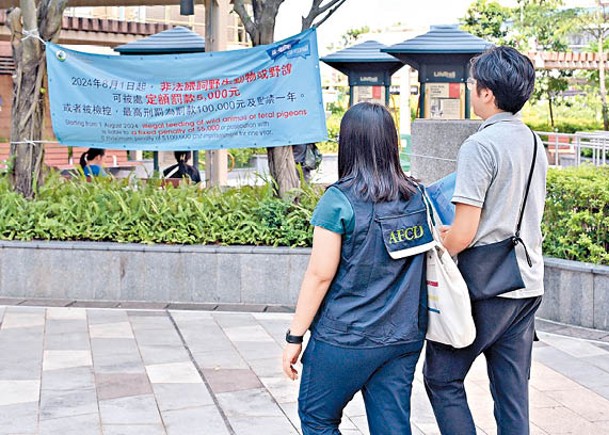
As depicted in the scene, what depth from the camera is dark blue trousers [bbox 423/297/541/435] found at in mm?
3709

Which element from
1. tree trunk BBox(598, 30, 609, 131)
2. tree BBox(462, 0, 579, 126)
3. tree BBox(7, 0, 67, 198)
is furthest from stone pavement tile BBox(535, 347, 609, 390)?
tree BBox(462, 0, 579, 126)

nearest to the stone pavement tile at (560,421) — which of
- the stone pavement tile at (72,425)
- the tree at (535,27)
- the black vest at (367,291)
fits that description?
the black vest at (367,291)

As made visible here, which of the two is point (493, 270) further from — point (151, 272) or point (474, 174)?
point (151, 272)

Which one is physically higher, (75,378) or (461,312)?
(461,312)

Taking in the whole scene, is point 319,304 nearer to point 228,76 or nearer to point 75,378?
point 75,378

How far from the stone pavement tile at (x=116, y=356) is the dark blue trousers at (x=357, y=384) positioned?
2.74m

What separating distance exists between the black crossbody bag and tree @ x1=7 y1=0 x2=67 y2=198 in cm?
590

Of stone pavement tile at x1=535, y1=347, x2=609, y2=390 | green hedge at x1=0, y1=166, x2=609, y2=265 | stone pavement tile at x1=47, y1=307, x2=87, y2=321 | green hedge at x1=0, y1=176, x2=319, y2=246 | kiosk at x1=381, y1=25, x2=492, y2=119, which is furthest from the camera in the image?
kiosk at x1=381, y1=25, x2=492, y2=119

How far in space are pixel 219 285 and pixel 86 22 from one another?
45.9 ft

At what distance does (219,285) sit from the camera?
7.92 m

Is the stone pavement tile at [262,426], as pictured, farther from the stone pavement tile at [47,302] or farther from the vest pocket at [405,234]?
the stone pavement tile at [47,302]

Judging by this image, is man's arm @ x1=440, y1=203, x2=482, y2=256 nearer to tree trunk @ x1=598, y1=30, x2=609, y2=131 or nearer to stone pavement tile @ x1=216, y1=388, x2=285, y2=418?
stone pavement tile @ x1=216, y1=388, x2=285, y2=418

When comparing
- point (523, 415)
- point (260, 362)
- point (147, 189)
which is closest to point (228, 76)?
point (147, 189)

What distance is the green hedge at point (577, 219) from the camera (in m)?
7.27
